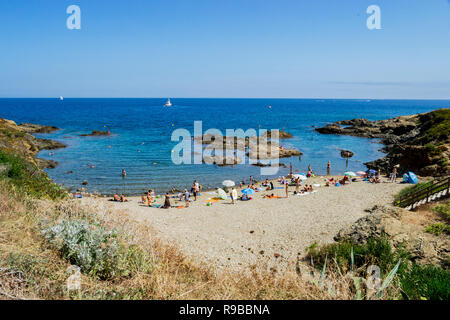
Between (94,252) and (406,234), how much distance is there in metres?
10.6

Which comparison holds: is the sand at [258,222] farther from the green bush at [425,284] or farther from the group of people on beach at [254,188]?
the green bush at [425,284]

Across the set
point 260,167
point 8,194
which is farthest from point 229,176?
point 8,194

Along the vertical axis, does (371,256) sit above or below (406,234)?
above

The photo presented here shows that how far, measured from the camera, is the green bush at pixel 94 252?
5172 mm

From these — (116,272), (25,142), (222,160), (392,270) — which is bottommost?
(222,160)

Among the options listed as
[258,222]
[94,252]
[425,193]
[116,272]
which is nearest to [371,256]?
[116,272]

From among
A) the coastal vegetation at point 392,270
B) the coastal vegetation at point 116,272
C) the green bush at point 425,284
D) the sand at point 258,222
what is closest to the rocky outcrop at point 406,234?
the coastal vegetation at point 392,270

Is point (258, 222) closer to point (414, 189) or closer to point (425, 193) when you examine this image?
point (425, 193)

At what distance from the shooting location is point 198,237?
13.9 m

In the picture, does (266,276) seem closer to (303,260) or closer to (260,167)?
(303,260)

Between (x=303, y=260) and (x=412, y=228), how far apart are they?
184 inches

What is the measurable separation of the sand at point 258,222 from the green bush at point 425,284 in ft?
12.0

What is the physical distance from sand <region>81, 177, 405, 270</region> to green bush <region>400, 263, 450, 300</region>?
3661mm

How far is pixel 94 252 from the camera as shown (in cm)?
536
